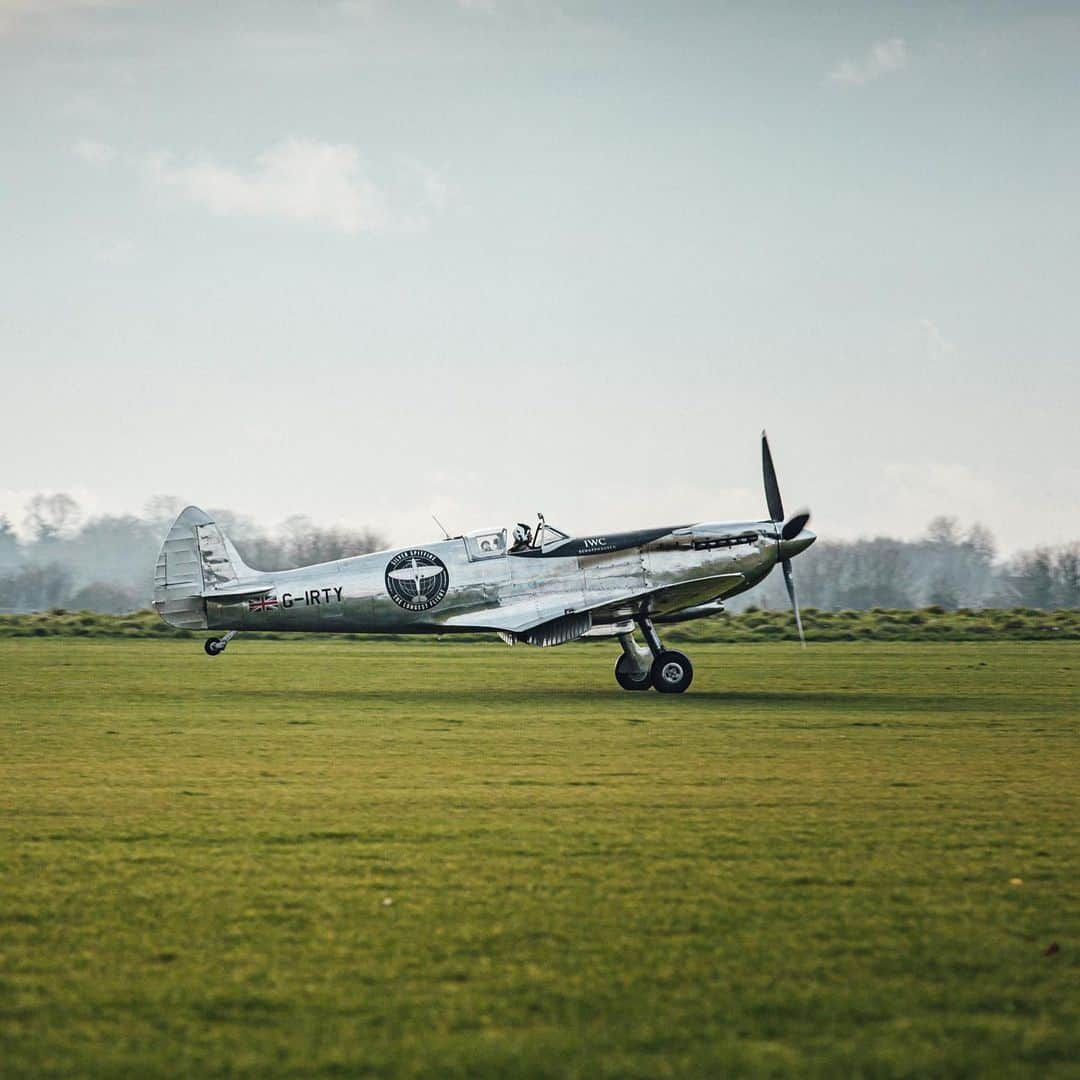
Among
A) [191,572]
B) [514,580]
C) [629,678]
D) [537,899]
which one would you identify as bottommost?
[537,899]

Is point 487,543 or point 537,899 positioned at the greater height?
point 487,543

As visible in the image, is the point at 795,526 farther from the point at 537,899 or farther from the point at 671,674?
the point at 537,899

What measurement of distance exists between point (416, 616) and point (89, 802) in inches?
451

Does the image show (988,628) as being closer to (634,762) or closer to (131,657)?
(131,657)

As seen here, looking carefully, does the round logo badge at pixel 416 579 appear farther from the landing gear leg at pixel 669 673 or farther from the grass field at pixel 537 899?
the grass field at pixel 537 899

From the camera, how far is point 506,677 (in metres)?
24.3

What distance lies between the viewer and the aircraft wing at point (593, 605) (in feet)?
69.6

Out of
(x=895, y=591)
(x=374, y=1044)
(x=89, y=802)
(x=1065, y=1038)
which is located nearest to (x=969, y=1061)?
(x=1065, y=1038)

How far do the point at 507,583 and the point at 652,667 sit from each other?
2.38 metres

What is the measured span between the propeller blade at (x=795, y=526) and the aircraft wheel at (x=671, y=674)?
8.38ft

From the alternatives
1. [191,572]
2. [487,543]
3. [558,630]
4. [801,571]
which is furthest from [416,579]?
[801,571]

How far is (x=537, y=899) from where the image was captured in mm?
7070

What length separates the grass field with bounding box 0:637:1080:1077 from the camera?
5.02 m

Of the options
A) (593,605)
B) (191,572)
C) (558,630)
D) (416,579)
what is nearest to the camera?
(558,630)
